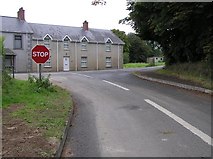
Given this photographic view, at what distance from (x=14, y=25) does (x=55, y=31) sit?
7.57 m

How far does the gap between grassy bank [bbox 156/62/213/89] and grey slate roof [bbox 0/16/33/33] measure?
30.7 m

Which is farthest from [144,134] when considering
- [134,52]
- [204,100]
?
[134,52]

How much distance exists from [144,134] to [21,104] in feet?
16.7

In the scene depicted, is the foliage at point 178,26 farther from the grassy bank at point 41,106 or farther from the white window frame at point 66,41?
the white window frame at point 66,41

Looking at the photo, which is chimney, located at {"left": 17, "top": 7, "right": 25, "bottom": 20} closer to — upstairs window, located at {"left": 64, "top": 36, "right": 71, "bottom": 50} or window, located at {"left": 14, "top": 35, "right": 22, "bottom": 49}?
window, located at {"left": 14, "top": 35, "right": 22, "bottom": 49}

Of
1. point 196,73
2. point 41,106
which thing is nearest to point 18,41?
point 196,73

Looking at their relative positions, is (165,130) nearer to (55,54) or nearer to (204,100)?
(204,100)

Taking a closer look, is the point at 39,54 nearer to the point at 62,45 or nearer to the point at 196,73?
the point at 196,73

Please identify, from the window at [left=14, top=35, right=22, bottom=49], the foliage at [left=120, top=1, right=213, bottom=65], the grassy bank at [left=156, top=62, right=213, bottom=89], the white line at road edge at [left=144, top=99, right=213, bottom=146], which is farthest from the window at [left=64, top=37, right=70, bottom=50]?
the white line at road edge at [left=144, top=99, right=213, bottom=146]

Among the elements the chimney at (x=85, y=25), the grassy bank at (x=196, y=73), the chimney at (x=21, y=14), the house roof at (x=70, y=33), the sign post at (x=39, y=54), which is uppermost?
the chimney at (x=21, y=14)

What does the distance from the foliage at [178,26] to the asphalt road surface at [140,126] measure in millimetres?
5667

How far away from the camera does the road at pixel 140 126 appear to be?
753cm

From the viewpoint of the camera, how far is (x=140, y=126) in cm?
987

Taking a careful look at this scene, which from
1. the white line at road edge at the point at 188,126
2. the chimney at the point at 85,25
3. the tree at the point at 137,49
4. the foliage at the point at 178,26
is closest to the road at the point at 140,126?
the white line at road edge at the point at 188,126
